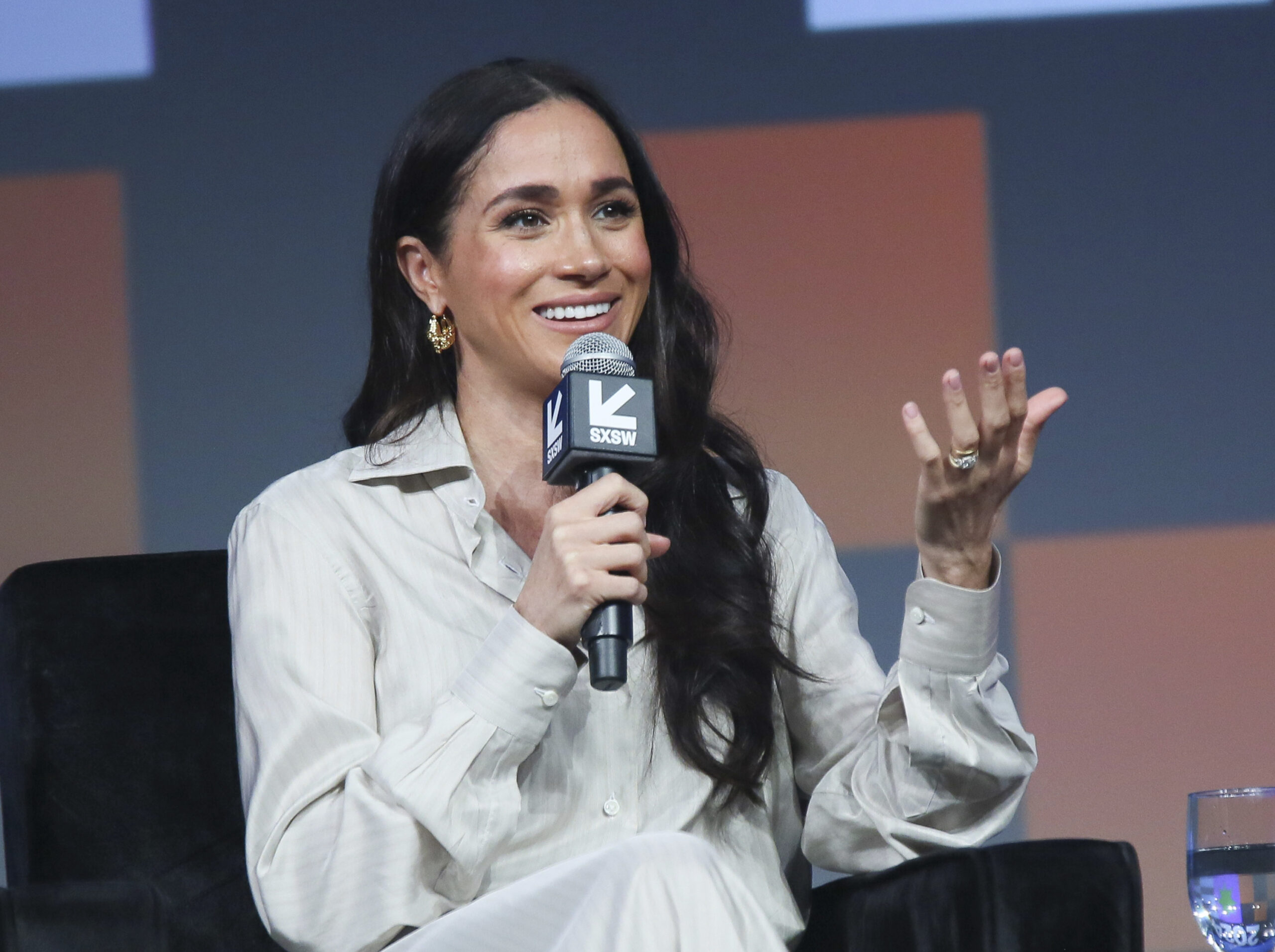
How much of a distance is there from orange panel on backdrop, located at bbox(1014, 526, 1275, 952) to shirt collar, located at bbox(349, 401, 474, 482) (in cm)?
122

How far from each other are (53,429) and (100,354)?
0.14 meters

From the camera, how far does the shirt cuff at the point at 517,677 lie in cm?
146

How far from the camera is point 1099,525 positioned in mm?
2760

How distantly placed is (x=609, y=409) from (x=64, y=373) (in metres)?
1.63

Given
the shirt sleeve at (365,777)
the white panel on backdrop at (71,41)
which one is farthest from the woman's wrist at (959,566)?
the white panel on backdrop at (71,41)

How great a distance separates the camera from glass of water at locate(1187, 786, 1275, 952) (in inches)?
52.9

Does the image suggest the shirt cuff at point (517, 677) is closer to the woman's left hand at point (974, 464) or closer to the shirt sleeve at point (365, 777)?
the shirt sleeve at point (365, 777)

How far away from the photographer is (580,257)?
1726mm

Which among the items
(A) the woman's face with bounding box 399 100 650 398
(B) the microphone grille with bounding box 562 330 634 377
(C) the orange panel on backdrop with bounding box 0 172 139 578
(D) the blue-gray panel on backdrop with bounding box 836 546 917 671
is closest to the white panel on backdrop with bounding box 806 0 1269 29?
(D) the blue-gray panel on backdrop with bounding box 836 546 917 671

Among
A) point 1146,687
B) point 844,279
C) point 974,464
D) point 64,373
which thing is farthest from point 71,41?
point 1146,687

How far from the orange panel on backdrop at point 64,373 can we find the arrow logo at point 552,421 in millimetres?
1427

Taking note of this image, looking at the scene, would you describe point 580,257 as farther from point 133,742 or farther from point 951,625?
point 133,742

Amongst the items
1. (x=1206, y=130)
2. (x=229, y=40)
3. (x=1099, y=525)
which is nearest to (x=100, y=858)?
(x=229, y=40)

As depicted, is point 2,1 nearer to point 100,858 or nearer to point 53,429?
point 53,429
